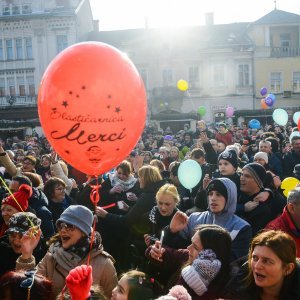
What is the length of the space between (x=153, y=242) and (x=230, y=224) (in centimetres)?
70

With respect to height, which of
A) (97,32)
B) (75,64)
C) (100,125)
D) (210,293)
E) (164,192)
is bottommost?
(210,293)

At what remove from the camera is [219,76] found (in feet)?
114

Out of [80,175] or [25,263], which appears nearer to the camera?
[25,263]

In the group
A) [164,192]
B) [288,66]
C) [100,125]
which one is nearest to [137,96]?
[100,125]

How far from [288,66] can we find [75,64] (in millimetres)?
33837

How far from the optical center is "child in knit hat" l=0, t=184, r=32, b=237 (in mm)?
4289

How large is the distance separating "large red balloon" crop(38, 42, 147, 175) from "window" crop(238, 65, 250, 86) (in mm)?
32588

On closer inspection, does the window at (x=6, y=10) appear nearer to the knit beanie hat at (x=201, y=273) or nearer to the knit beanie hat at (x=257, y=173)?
the knit beanie hat at (x=257, y=173)

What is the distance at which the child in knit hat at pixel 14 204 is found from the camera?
4.29 meters

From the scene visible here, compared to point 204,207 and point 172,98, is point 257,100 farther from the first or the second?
point 204,207

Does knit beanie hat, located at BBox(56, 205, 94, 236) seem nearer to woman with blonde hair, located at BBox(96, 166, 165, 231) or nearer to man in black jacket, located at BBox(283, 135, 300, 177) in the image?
woman with blonde hair, located at BBox(96, 166, 165, 231)

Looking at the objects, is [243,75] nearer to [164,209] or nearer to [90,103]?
[164,209]

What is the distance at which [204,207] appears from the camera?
15.8 feet

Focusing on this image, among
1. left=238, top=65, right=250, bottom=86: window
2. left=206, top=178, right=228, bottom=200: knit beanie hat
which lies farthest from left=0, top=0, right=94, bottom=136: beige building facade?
left=206, top=178, right=228, bottom=200: knit beanie hat
